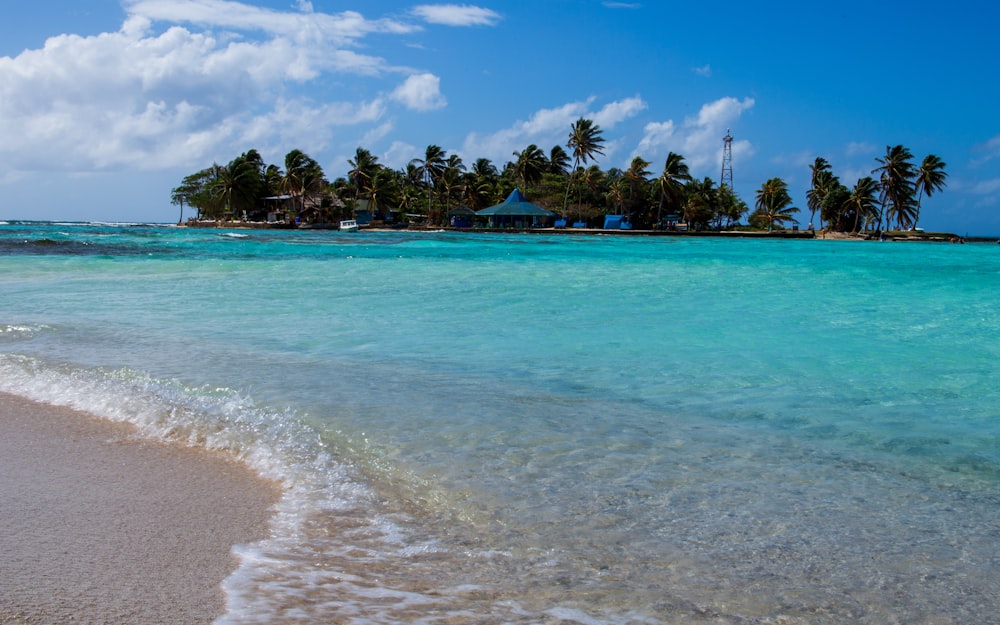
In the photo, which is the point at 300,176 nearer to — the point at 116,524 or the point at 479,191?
the point at 479,191

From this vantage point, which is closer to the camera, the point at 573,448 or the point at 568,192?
the point at 573,448

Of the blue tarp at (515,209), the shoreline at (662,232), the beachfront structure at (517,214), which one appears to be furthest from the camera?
the shoreline at (662,232)

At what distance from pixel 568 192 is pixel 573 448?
7388cm

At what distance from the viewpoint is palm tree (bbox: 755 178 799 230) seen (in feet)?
254

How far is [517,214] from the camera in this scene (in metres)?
70.0

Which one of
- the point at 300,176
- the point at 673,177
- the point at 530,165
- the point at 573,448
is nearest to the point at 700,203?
the point at 673,177

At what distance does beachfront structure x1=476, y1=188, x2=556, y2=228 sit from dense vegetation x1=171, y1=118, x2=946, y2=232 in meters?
3.09

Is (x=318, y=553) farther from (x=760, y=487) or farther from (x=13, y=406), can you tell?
(x=13, y=406)

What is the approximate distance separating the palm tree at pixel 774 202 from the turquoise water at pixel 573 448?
234 feet

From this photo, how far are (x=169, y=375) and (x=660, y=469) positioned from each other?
14.3ft

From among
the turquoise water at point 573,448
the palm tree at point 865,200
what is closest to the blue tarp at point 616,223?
the palm tree at point 865,200

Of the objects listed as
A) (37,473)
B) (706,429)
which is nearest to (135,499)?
(37,473)

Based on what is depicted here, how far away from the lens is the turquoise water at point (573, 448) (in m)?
2.70

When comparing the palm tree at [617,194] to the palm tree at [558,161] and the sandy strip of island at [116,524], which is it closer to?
the palm tree at [558,161]
